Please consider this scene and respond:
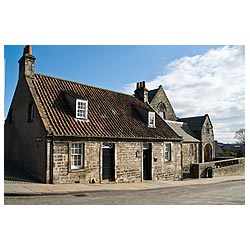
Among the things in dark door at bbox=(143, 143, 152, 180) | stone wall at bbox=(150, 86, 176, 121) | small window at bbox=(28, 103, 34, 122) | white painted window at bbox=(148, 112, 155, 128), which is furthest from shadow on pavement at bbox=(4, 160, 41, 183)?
stone wall at bbox=(150, 86, 176, 121)

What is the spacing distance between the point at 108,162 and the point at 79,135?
9.27ft

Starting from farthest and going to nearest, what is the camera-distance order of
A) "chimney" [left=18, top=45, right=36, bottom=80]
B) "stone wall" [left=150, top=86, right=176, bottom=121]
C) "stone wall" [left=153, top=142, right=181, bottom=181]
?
"stone wall" [left=150, top=86, right=176, bottom=121], "stone wall" [left=153, top=142, right=181, bottom=181], "chimney" [left=18, top=45, right=36, bottom=80]

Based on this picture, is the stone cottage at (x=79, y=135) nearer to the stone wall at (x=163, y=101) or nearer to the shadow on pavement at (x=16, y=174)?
the shadow on pavement at (x=16, y=174)

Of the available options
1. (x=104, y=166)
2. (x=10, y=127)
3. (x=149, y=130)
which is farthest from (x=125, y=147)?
(x=10, y=127)

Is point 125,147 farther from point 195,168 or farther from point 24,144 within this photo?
point 195,168

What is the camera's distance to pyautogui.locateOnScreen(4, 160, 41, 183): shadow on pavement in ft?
42.8

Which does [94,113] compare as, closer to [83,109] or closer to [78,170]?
[83,109]

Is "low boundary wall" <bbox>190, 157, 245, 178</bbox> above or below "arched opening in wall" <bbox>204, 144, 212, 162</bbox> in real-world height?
below

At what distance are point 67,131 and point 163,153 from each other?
322 inches

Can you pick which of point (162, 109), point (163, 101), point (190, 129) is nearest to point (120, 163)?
point (162, 109)

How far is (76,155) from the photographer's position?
14117 millimetres

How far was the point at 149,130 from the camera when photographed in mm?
19016

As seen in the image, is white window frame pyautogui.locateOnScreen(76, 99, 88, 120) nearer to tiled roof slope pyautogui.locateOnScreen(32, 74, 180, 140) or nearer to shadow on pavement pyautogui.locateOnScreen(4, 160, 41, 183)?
tiled roof slope pyautogui.locateOnScreen(32, 74, 180, 140)

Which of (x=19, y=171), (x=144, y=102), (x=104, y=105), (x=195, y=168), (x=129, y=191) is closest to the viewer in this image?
(x=129, y=191)
